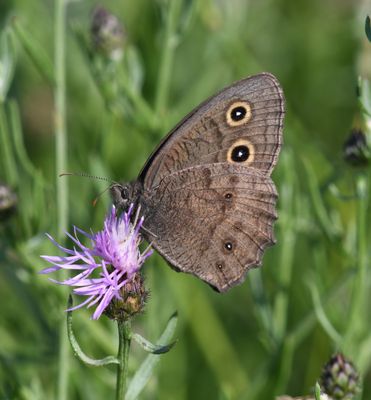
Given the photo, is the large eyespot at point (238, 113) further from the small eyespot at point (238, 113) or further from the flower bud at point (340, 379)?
the flower bud at point (340, 379)

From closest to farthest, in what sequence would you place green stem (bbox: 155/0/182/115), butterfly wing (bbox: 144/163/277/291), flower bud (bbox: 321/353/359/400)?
1. flower bud (bbox: 321/353/359/400)
2. butterfly wing (bbox: 144/163/277/291)
3. green stem (bbox: 155/0/182/115)

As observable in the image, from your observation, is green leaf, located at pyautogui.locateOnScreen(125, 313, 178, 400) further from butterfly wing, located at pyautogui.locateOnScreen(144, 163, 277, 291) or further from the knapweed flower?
butterfly wing, located at pyautogui.locateOnScreen(144, 163, 277, 291)

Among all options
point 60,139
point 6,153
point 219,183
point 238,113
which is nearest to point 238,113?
point 238,113

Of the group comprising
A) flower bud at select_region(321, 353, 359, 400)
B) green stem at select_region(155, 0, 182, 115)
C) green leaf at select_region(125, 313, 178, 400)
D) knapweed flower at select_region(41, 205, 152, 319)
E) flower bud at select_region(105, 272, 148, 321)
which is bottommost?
flower bud at select_region(321, 353, 359, 400)

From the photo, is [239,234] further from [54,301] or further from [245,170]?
[54,301]

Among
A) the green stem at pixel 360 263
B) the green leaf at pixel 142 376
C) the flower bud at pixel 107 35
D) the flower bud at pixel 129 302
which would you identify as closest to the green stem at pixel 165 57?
the flower bud at pixel 107 35

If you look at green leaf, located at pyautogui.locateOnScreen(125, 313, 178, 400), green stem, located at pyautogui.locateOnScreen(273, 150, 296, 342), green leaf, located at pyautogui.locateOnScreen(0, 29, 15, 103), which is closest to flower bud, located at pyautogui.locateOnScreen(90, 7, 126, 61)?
green leaf, located at pyautogui.locateOnScreen(0, 29, 15, 103)

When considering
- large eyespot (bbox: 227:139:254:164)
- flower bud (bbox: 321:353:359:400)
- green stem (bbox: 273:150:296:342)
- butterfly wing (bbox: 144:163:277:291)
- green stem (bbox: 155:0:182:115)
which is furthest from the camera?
green stem (bbox: 155:0:182:115)

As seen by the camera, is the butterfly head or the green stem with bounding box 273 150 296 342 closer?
the butterfly head
